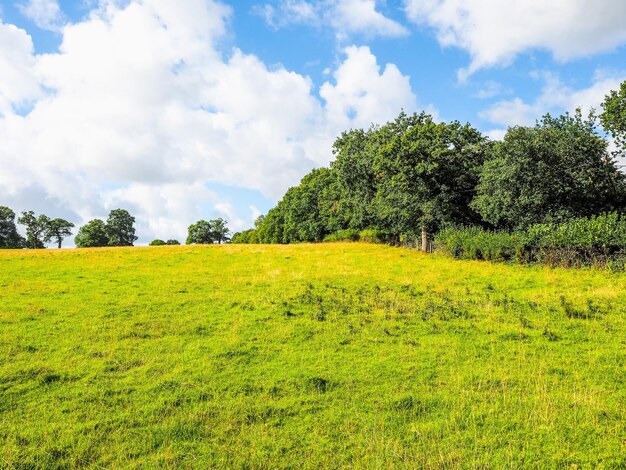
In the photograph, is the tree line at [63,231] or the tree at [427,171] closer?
the tree at [427,171]

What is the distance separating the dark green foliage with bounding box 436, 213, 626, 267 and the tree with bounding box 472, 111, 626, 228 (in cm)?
471

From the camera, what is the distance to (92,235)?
100 metres

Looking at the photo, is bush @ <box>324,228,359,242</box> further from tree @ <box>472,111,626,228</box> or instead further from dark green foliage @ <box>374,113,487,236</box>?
tree @ <box>472,111,626,228</box>

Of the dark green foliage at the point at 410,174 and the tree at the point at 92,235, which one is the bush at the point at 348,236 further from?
the tree at the point at 92,235

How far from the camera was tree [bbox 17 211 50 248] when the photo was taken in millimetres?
98875

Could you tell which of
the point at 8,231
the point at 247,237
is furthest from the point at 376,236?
the point at 8,231

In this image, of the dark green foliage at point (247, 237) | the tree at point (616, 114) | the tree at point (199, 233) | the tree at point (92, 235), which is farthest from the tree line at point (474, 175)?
the tree at point (199, 233)

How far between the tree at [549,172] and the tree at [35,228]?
104m

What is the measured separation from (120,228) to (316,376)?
110 m

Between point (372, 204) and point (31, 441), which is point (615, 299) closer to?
point (31, 441)

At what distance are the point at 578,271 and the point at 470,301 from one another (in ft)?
43.5

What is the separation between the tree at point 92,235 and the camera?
98.6 meters

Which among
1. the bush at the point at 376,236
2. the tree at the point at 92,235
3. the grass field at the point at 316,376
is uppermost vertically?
the tree at the point at 92,235

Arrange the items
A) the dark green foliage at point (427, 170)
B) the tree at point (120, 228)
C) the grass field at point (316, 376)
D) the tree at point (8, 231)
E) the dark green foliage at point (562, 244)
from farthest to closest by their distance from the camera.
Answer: the tree at point (120, 228) → the tree at point (8, 231) → the dark green foliage at point (427, 170) → the dark green foliage at point (562, 244) → the grass field at point (316, 376)
